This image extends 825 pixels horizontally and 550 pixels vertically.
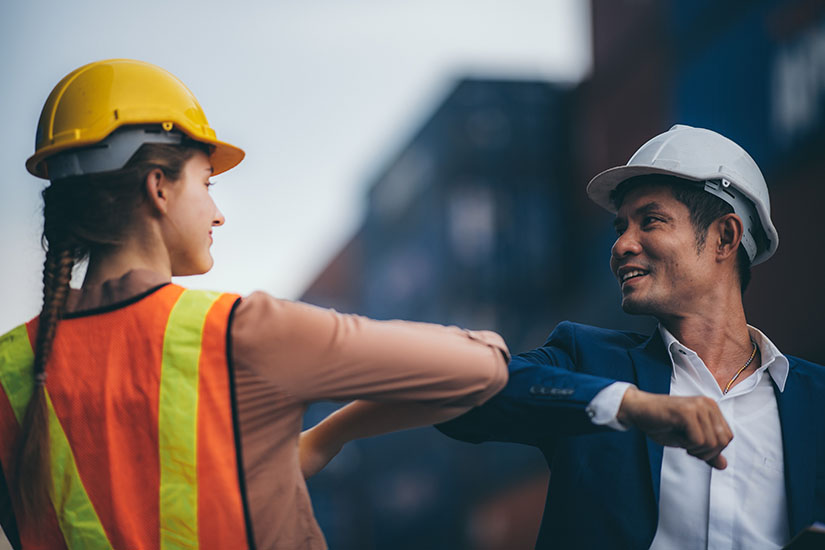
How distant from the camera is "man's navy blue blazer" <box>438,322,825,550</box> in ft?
8.20

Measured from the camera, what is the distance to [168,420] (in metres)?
2.03

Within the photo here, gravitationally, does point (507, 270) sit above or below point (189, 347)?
below

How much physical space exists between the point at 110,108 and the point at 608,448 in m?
1.60

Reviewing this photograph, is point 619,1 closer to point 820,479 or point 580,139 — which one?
point 580,139

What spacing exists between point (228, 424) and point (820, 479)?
1636 millimetres

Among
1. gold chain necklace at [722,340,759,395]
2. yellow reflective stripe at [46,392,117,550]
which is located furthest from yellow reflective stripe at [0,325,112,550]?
gold chain necklace at [722,340,759,395]

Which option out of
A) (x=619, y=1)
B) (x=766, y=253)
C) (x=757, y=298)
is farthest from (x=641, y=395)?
(x=619, y=1)

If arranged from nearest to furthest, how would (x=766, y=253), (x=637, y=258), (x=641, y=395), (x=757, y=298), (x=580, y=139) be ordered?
(x=641, y=395) → (x=637, y=258) → (x=766, y=253) → (x=757, y=298) → (x=580, y=139)

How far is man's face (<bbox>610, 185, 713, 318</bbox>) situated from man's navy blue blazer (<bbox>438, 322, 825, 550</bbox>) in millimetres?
194

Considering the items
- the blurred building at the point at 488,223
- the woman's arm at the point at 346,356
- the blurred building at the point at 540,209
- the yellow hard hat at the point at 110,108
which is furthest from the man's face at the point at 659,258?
the blurred building at the point at 488,223

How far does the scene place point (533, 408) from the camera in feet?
7.97

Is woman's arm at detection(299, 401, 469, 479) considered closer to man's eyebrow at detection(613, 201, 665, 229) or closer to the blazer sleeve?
the blazer sleeve

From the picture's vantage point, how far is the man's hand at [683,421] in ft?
7.06

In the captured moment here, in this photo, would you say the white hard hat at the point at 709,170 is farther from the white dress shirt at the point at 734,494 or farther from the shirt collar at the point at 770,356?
the white dress shirt at the point at 734,494
